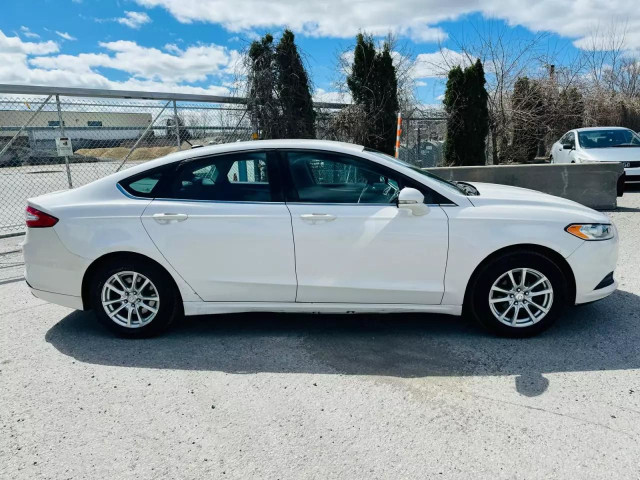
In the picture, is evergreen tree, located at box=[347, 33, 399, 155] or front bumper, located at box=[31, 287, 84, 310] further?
evergreen tree, located at box=[347, 33, 399, 155]

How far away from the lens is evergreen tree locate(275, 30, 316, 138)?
10.2 m

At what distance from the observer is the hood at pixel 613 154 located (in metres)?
11.0

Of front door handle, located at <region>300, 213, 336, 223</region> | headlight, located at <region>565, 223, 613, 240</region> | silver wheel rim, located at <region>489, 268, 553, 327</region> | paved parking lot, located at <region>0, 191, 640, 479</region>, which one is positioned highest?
front door handle, located at <region>300, 213, 336, 223</region>

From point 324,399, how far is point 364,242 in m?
1.20

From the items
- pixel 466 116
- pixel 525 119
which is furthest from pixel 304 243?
pixel 525 119

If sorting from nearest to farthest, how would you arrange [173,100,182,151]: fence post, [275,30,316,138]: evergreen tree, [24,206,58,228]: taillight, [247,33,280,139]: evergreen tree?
[24,206,58,228]: taillight < [173,100,182,151]: fence post < [247,33,280,139]: evergreen tree < [275,30,316,138]: evergreen tree

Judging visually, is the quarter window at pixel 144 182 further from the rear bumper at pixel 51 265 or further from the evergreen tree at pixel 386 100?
the evergreen tree at pixel 386 100

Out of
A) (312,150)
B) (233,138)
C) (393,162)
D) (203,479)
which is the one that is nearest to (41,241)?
(312,150)

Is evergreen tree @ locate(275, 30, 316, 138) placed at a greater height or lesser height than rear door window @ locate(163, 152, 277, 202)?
greater

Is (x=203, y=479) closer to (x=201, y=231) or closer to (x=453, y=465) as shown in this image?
(x=453, y=465)

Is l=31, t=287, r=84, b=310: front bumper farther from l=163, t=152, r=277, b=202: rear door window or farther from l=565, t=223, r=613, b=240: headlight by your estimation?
l=565, t=223, r=613, b=240: headlight

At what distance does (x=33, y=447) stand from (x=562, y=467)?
2789 mm

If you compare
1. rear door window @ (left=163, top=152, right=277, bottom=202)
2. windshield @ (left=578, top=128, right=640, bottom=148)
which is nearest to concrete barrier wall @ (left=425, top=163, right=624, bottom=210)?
windshield @ (left=578, top=128, right=640, bottom=148)

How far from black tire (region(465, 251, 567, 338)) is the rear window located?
2.64 m
